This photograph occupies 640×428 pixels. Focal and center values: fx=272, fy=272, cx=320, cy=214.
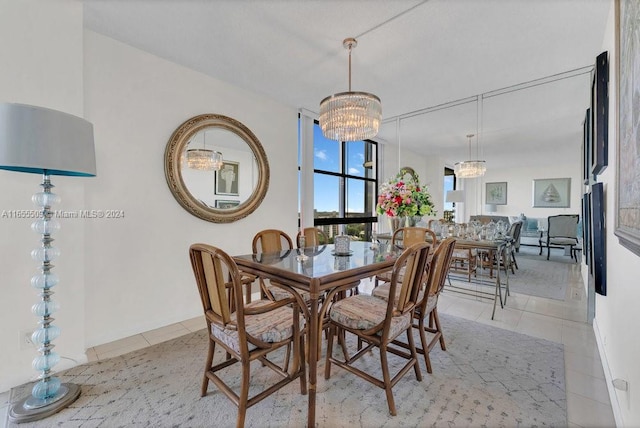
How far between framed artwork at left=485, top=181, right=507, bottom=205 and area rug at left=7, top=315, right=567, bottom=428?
7.87 meters

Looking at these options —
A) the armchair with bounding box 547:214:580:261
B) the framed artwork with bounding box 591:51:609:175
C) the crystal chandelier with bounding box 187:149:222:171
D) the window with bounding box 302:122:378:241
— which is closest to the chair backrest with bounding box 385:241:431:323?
the framed artwork with bounding box 591:51:609:175

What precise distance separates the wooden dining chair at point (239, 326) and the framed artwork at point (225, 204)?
1.65m

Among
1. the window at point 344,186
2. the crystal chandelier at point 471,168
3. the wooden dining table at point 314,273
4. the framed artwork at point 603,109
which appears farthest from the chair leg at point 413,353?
the crystal chandelier at point 471,168

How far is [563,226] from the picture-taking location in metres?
6.29

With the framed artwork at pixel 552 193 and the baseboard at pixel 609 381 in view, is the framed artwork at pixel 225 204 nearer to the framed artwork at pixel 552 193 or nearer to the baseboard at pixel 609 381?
the baseboard at pixel 609 381

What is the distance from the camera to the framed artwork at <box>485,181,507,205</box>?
880 cm

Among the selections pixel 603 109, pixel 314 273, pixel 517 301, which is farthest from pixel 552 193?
pixel 314 273

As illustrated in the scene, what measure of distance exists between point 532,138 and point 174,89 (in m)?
6.24

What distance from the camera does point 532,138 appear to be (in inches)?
211

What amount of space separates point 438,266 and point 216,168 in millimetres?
2448

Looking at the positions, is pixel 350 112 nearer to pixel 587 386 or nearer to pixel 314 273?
pixel 314 273

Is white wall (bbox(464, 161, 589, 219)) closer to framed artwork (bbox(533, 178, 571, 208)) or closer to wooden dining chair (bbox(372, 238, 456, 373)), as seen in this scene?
framed artwork (bbox(533, 178, 571, 208))

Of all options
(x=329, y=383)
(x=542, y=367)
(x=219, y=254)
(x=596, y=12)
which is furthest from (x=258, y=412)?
(x=596, y=12)

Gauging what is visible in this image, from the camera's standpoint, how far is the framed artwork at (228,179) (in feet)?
10.0
